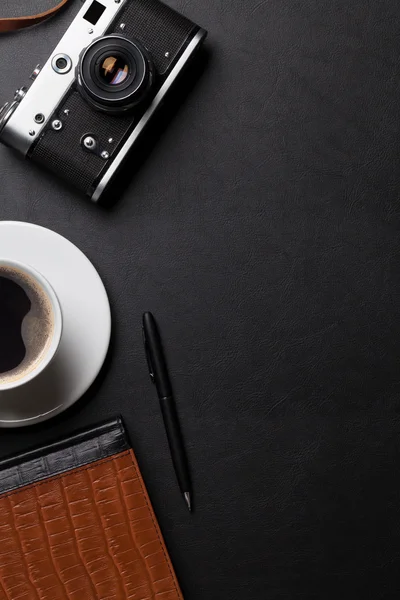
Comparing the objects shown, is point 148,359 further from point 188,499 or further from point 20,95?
point 20,95

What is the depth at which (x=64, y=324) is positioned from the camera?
873mm

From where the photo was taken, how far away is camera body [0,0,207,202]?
0.89 meters

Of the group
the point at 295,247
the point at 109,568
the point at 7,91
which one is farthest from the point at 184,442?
the point at 7,91

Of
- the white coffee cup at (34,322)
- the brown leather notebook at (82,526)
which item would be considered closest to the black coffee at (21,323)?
the white coffee cup at (34,322)

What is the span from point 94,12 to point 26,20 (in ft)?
0.31

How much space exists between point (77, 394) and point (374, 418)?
378 millimetres

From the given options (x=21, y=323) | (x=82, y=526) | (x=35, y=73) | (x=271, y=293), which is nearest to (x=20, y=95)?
(x=35, y=73)

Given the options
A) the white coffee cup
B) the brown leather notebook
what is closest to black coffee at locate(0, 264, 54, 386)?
the white coffee cup

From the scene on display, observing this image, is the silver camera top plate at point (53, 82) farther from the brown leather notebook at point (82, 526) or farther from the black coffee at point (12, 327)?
the brown leather notebook at point (82, 526)

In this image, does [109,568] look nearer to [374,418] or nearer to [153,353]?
[153,353]

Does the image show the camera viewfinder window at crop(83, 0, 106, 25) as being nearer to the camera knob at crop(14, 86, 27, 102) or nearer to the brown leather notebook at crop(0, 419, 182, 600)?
the camera knob at crop(14, 86, 27, 102)

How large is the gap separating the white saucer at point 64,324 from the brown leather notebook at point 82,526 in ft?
0.21

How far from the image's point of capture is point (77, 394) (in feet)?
2.95

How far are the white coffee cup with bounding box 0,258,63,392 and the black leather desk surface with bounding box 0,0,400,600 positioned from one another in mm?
150
